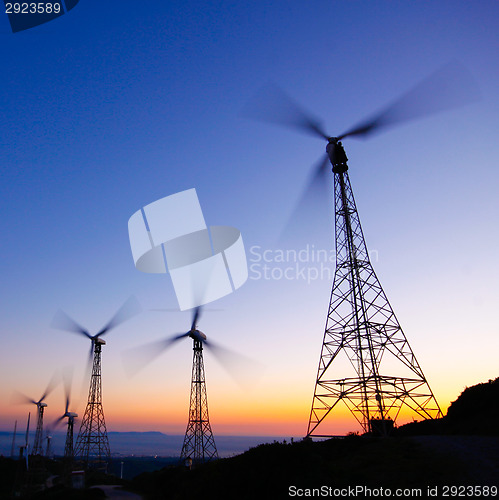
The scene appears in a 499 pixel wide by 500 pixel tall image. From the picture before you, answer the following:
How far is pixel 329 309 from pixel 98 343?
41.9m

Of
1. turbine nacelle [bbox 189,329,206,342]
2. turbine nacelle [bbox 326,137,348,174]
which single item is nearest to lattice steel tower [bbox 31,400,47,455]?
turbine nacelle [bbox 189,329,206,342]

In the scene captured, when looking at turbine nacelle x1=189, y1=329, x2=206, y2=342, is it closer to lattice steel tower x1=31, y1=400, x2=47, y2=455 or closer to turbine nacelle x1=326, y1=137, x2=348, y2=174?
turbine nacelle x1=326, y1=137, x2=348, y2=174

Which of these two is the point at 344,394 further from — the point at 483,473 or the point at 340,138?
the point at 340,138

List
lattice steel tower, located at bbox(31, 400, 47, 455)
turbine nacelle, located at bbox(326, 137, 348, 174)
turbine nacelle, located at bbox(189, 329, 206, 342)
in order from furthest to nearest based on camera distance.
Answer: lattice steel tower, located at bbox(31, 400, 47, 455) < turbine nacelle, located at bbox(189, 329, 206, 342) < turbine nacelle, located at bbox(326, 137, 348, 174)

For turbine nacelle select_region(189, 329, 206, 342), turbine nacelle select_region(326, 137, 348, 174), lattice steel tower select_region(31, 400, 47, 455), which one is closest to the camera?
turbine nacelle select_region(326, 137, 348, 174)

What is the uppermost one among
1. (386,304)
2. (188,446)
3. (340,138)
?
(340,138)

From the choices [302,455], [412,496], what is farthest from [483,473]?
[302,455]

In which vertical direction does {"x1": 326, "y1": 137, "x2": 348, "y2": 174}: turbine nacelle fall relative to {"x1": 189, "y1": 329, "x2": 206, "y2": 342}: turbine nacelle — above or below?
above

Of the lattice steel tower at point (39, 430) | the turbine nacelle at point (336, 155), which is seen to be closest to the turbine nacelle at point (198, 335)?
the turbine nacelle at point (336, 155)

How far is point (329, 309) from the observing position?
33.8 m

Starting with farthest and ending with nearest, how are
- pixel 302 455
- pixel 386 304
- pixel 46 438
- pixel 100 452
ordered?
pixel 46 438 < pixel 100 452 < pixel 386 304 < pixel 302 455

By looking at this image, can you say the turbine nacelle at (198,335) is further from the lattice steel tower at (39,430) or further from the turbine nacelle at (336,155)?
the lattice steel tower at (39,430)

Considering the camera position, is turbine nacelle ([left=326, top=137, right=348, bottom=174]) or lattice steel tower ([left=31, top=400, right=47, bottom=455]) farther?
lattice steel tower ([left=31, top=400, right=47, bottom=455])

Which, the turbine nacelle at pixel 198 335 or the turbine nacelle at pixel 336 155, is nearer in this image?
the turbine nacelle at pixel 336 155
